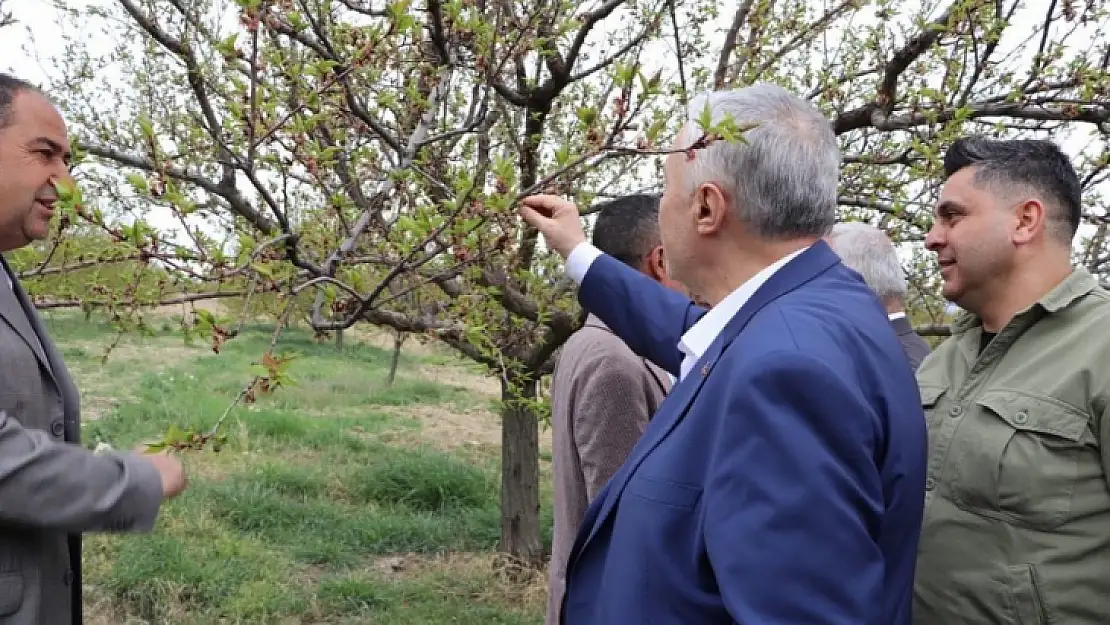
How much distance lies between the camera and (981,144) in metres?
1.97

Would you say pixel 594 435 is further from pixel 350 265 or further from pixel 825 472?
pixel 825 472

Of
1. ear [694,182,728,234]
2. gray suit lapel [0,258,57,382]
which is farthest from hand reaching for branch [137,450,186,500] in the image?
ear [694,182,728,234]

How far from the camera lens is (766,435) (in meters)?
1.05

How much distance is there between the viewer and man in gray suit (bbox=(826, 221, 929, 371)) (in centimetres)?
271

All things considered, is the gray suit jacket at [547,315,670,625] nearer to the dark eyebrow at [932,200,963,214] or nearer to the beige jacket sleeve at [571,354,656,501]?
the beige jacket sleeve at [571,354,656,501]

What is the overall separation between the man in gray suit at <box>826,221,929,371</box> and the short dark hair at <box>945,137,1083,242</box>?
0.80 meters

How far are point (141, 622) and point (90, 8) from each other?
336 cm

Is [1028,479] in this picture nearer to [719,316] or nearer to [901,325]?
[719,316]

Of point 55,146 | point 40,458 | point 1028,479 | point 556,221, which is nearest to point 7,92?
point 55,146

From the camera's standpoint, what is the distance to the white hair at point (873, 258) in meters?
2.75

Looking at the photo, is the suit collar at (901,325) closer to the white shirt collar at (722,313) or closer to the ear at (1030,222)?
the ear at (1030,222)

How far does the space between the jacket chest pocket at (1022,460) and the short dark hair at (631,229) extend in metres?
1.01

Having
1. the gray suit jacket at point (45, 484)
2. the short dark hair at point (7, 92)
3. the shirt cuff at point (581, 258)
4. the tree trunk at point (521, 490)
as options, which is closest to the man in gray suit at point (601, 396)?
the shirt cuff at point (581, 258)

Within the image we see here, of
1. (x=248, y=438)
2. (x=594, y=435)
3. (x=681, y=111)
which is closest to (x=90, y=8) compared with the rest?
(x=681, y=111)
